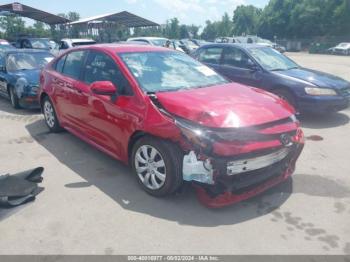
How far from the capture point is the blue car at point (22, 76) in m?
7.81

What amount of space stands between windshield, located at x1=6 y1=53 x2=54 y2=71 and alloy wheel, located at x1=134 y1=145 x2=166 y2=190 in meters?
6.12

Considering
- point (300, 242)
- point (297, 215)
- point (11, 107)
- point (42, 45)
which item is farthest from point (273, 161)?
point (42, 45)

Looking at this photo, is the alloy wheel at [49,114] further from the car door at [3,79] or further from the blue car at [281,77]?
the blue car at [281,77]

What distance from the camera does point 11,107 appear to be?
866 centimetres

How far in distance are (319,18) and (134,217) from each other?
2568 inches

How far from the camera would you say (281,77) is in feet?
23.4

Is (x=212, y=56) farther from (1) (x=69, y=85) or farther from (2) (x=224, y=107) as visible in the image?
(2) (x=224, y=107)

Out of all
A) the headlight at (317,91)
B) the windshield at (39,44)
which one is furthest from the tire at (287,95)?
the windshield at (39,44)

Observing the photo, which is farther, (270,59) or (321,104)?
(270,59)

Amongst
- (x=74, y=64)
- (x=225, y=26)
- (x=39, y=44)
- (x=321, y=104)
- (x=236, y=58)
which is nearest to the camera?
(x=74, y=64)

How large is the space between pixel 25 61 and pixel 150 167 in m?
6.63

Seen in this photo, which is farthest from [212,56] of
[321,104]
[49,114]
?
[49,114]

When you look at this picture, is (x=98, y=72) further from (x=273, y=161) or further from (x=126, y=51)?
(x=273, y=161)

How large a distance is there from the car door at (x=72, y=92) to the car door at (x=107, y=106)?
0.54 ft
